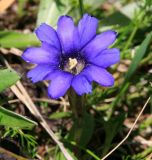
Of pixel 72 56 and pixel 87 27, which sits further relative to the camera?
pixel 72 56

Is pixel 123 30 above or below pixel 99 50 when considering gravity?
below

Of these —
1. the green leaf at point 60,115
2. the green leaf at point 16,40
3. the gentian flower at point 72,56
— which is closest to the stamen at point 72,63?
the gentian flower at point 72,56

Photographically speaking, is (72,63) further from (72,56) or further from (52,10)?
(52,10)

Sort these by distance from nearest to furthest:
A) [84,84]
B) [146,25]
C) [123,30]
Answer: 1. [84,84]
2. [123,30]
3. [146,25]

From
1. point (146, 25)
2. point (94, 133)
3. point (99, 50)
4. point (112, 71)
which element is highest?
point (99, 50)

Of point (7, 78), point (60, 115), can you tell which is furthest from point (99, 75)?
point (60, 115)

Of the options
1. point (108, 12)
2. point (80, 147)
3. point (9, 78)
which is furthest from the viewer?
point (108, 12)

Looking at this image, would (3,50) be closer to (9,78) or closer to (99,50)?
(9,78)

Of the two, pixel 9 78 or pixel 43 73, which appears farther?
pixel 9 78

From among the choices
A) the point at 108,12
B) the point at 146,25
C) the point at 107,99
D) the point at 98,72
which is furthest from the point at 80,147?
the point at 108,12
